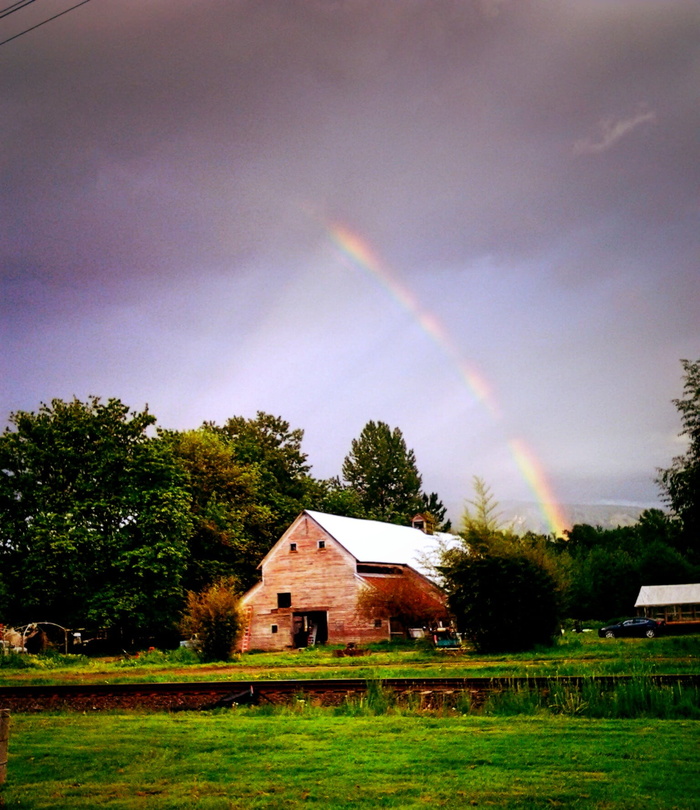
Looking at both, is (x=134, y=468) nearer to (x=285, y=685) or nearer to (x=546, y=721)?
(x=285, y=685)

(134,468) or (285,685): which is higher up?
(134,468)

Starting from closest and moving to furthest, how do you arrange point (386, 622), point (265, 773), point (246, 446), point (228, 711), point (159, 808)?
point (159, 808), point (265, 773), point (228, 711), point (386, 622), point (246, 446)

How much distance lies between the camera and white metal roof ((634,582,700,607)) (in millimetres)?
59900

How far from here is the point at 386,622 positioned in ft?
153

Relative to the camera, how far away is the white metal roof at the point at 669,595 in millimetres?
59900

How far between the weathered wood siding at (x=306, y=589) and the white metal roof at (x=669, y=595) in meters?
24.9

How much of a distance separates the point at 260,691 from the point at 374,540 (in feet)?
125

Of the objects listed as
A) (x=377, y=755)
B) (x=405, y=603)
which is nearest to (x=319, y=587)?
(x=405, y=603)

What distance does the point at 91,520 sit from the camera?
48.5 metres

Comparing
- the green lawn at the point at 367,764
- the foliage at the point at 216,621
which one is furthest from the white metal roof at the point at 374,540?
the green lawn at the point at 367,764

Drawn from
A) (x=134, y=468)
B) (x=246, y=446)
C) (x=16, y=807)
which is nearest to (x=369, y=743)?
(x=16, y=807)

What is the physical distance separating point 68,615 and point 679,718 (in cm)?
4229

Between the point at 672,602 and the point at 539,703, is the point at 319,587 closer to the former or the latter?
the point at 672,602

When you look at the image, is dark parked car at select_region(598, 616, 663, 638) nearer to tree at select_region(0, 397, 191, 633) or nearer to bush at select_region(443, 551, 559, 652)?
bush at select_region(443, 551, 559, 652)
